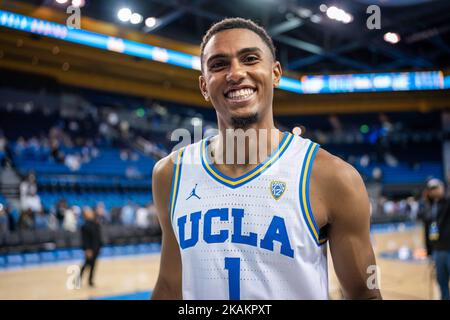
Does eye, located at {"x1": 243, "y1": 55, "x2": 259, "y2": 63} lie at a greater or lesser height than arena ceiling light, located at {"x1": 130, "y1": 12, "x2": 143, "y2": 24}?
lesser

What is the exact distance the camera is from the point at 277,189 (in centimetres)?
146

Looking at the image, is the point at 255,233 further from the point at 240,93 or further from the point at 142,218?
the point at 142,218

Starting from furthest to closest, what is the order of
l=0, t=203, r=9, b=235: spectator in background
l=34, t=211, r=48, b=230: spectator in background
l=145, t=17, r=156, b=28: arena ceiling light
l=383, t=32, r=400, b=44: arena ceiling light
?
l=383, t=32, r=400, b=44: arena ceiling light
l=145, t=17, r=156, b=28: arena ceiling light
l=34, t=211, r=48, b=230: spectator in background
l=0, t=203, r=9, b=235: spectator in background

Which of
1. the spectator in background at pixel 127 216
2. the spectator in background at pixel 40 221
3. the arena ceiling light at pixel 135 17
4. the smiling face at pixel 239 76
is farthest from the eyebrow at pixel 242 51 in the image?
the arena ceiling light at pixel 135 17

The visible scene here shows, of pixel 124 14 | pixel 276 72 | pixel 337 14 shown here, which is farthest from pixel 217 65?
pixel 124 14

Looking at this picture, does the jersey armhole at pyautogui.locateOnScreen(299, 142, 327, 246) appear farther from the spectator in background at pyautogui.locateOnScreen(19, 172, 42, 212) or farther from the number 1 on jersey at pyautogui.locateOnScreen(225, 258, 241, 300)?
the spectator in background at pyautogui.locateOnScreen(19, 172, 42, 212)

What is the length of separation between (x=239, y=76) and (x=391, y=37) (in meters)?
14.8

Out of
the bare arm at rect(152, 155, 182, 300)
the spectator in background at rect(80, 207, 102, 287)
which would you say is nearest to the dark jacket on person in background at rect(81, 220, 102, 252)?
the spectator in background at rect(80, 207, 102, 287)

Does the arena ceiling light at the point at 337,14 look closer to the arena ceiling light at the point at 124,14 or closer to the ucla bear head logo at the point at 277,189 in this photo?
the arena ceiling light at the point at 124,14

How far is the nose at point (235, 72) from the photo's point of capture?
4.65 feet

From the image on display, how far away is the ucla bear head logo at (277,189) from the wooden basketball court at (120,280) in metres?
Answer: 4.32

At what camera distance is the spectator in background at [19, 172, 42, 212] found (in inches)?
404

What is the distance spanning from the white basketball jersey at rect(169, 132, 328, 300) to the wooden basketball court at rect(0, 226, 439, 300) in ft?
14.1
